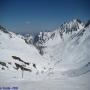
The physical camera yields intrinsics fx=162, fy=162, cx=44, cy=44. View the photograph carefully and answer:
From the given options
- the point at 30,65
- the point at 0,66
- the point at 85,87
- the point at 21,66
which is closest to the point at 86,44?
the point at 30,65

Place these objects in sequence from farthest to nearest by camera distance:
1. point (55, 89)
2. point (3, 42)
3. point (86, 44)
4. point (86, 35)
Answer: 1. point (86, 35)
2. point (86, 44)
3. point (3, 42)
4. point (55, 89)

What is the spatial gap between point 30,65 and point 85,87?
6099 cm

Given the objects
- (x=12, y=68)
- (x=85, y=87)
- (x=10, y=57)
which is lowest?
(x=85, y=87)

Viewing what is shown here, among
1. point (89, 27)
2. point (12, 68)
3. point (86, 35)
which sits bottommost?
point (12, 68)

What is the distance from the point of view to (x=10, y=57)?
8444 cm

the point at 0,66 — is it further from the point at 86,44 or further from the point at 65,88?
the point at 86,44

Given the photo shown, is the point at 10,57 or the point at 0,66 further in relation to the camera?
the point at 10,57

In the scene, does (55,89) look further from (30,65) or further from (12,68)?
(30,65)

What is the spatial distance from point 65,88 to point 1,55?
60.7m

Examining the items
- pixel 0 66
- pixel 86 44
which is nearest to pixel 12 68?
pixel 0 66

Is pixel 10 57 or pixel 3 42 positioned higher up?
pixel 3 42

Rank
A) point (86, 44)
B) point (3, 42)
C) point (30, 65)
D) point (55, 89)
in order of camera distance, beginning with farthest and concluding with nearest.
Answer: point (86, 44) < point (3, 42) < point (30, 65) < point (55, 89)

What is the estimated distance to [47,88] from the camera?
93.6ft

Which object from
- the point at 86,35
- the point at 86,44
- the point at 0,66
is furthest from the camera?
the point at 86,35
